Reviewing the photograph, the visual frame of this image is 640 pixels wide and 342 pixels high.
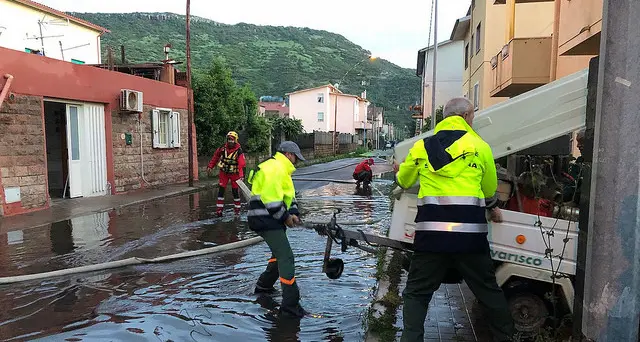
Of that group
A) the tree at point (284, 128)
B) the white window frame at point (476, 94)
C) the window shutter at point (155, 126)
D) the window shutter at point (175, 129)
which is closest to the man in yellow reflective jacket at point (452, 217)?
the window shutter at point (155, 126)

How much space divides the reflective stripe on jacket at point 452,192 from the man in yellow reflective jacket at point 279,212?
1.57 metres

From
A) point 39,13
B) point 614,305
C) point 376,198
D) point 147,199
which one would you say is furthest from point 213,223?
point 39,13

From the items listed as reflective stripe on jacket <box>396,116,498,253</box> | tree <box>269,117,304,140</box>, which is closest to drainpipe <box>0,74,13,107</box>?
reflective stripe on jacket <box>396,116,498,253</box>

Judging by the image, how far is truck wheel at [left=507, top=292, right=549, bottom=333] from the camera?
4051 millimetres

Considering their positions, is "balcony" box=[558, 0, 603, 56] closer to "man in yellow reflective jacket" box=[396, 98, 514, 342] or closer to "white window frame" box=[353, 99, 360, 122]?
"man in yellow reflective jacket" box=[396, 98, 514, 342]

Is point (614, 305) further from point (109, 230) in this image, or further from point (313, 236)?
point (109, 230)

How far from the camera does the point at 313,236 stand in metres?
8.78

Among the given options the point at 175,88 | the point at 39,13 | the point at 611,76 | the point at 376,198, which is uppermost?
the point at 39,13

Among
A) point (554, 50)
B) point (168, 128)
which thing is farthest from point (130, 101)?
point (554, 50)

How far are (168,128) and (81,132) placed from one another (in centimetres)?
424

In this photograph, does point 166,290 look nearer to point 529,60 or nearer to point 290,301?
point 290,301

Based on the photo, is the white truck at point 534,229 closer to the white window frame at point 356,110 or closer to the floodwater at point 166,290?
the floodwater at point 166,290

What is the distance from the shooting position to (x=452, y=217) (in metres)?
3.31

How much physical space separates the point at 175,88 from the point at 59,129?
426 cm
